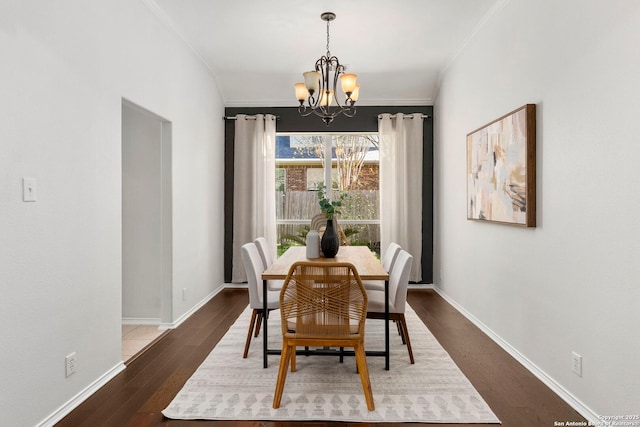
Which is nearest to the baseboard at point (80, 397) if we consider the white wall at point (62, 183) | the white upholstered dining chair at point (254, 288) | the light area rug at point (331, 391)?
the white wall at point (62, 183)

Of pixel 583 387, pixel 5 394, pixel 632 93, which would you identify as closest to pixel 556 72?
pixel 632 93

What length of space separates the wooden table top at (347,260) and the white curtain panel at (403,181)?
1.80 m

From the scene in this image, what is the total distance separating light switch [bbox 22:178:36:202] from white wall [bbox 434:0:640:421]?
2793 mm

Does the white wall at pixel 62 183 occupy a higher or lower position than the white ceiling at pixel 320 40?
lower

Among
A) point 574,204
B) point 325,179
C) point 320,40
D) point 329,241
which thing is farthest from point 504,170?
point 325,179

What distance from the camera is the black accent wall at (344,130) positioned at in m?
5.55

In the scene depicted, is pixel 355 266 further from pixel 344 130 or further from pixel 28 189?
pixel 344 130

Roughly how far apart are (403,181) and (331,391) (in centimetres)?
350

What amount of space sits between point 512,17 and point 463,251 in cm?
219

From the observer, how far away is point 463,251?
4.27m

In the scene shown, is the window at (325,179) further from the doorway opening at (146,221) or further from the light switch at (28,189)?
the light switch at (28,189)

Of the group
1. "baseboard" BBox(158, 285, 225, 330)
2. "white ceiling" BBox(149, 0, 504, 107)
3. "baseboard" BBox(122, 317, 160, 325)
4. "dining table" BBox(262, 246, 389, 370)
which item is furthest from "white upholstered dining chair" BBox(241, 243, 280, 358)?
"white ceiling" BBox(149, 0, 504, 107)

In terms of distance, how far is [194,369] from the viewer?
2826 millimetres

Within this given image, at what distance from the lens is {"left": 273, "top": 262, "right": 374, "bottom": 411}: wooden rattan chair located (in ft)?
7.11
